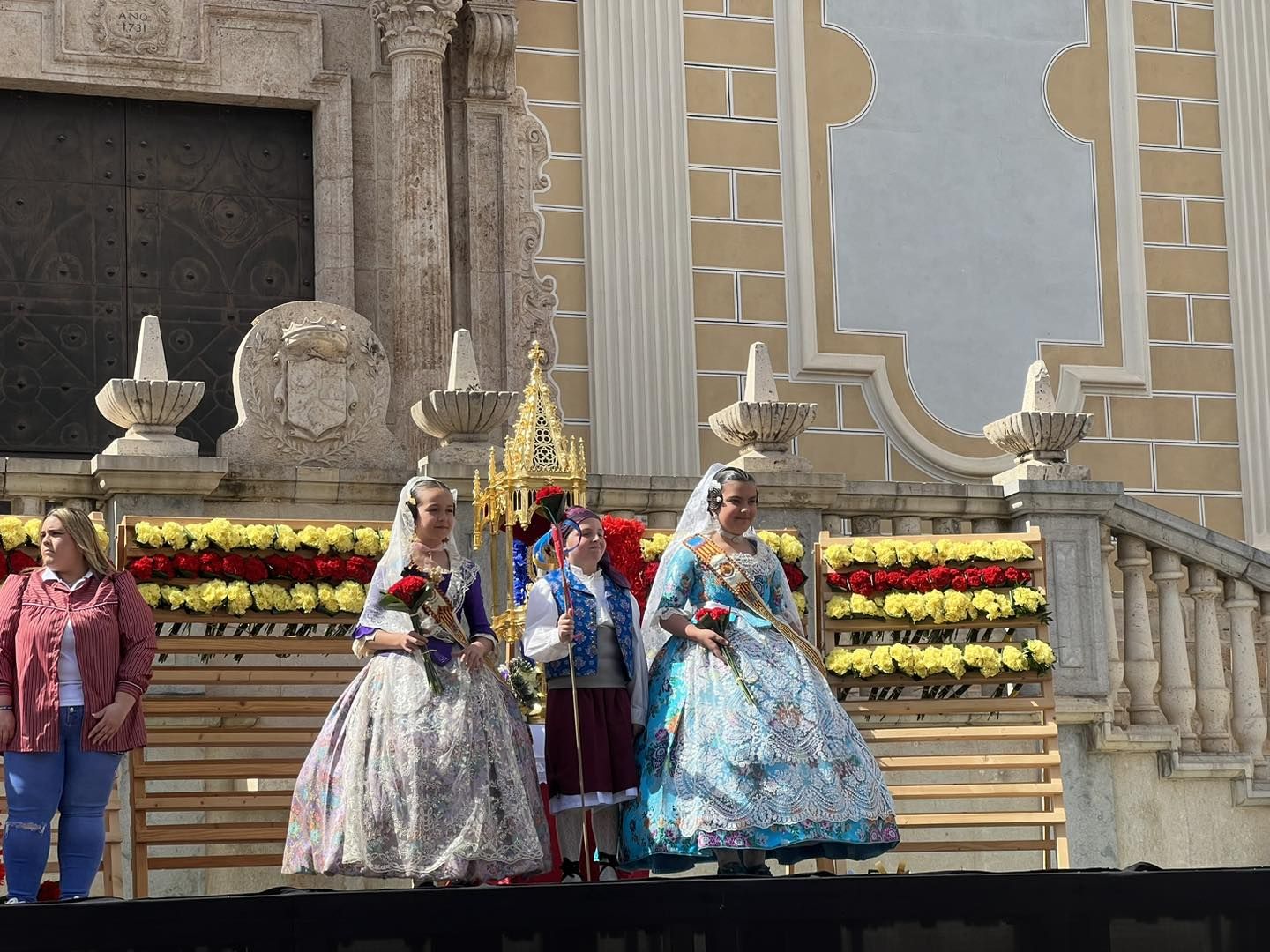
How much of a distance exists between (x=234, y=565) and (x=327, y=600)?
1.46 ft

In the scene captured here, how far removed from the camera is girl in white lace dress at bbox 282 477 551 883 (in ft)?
27.5

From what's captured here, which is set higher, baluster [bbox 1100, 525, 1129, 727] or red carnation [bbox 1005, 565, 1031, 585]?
red carnation [bbox 1005, 565, 1031, 585]

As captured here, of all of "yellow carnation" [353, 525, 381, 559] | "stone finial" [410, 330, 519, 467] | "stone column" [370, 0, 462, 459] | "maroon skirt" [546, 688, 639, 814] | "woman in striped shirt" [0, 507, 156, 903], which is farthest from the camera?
"stone column" [370, 0, 462, 459]

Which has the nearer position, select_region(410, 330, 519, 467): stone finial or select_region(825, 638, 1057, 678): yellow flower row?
select_region(825, 638, 1057, 678): yellow flower row

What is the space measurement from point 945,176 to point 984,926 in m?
9.13

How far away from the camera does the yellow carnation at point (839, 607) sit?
11086 mm

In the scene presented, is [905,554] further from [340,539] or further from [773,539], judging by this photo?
[340,539]

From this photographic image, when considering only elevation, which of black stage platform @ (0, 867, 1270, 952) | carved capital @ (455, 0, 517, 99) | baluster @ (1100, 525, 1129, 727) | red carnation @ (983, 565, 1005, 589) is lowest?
black stage platform @ (0, 867, 1270, 952)

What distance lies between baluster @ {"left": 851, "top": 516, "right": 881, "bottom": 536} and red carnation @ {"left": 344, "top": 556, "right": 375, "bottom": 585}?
2.74m

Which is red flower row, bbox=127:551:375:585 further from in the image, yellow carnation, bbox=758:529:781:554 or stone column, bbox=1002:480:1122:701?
stone column, bbox=1002:480:1122:701

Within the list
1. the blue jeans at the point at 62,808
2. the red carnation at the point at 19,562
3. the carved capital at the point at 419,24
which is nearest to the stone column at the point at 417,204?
the carved capital at the point at 419,24

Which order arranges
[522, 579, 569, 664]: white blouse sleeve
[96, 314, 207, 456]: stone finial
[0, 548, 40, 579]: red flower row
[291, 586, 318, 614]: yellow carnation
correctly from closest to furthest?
[522, 579, 569, 664]: white blouse sleeve
[0, 548, 40, 579]: red flower row
[291, 586, 318, 614]: yellow carnation
[96, 314, 207, 456]: stone finial

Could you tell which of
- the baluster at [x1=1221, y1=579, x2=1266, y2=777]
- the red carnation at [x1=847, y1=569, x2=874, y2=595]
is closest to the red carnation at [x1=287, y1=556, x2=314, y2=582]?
the red carnation at [x1=847, y1=569, x2=874, y2=595]

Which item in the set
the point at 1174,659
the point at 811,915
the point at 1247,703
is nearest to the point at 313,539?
the point at 811,915
